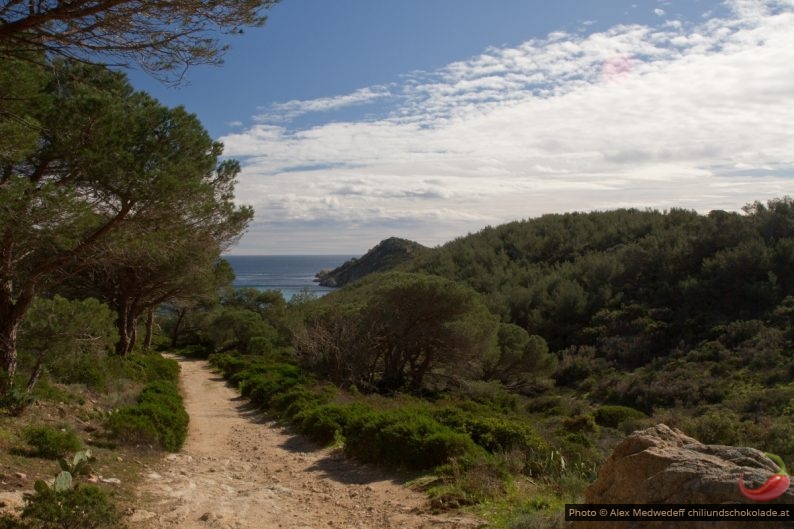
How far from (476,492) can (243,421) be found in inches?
355

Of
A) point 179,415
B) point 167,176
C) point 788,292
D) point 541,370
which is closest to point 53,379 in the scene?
point 179,415

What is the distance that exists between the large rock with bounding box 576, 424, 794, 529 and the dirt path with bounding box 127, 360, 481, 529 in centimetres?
190

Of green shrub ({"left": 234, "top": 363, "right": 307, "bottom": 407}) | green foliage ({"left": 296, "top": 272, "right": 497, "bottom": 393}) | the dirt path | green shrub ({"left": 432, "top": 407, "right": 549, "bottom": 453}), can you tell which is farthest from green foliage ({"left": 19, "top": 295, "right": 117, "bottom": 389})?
green foliage ({"left": 296, "top": 272, "right": 497, "bottom": 393})

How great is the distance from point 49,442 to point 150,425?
7.69ft

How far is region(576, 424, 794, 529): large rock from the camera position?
3387mm

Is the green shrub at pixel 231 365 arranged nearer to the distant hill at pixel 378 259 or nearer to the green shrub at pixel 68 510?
the green shrub at pixel 68 510

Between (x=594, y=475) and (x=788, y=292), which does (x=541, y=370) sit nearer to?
(x=788, y=292)

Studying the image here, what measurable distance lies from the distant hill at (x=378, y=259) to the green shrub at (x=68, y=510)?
283 feet

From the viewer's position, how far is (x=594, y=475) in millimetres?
7422

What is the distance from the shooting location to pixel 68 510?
16.1ft

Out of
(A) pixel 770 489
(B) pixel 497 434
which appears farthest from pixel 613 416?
(A) pixel 770 489

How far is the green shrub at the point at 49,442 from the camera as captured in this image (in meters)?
7.34

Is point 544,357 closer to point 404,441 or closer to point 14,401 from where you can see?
point 404,441

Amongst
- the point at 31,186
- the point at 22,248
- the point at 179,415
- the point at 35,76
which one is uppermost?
the point at 35,76
